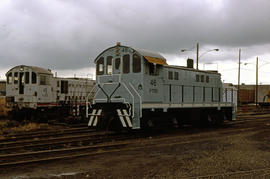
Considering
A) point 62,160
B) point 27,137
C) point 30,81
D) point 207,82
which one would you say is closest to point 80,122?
point 30,81

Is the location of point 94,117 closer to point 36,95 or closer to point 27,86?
point 36,95

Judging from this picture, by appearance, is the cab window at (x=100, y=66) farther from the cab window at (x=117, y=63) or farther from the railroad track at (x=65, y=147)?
the railroad track at (x=65, y=147)

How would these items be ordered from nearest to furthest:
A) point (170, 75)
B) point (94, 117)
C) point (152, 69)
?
point (94, 117) < point (152, 69) < point (170, 75)

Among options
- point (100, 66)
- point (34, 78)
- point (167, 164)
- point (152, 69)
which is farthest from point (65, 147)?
point (34, 78)

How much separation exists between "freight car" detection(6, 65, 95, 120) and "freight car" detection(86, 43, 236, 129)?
7.04 m

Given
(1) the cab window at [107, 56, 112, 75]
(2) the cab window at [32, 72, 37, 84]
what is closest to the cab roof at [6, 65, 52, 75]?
(2) the cab window at [32, 72, 37, 84]

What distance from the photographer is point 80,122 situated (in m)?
18.2

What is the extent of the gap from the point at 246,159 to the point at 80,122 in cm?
1241

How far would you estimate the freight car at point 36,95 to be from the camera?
783 inches

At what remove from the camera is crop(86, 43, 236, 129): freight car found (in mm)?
12055

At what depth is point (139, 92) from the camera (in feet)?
40.1

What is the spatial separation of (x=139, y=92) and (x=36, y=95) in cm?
1042

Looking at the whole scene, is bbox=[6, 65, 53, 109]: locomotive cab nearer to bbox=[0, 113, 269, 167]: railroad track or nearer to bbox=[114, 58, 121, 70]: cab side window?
bbox=[0, 113, 269, 167]: railroad track

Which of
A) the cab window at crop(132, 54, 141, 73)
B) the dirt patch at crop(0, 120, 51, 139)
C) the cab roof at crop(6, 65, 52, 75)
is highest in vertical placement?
the cab roof at crop(6, 65, 52, 75)
